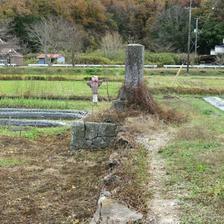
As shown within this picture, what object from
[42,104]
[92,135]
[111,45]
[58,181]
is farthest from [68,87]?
[111,45]

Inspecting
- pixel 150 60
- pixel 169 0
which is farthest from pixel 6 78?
pixel 169 0

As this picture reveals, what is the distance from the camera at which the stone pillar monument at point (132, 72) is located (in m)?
12.5

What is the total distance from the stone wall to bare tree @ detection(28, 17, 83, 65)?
1425 inches

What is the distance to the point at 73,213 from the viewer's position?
21.9 feet

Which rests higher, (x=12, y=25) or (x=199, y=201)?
(x=12, y=25)

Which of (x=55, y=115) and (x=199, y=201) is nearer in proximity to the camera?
(x=199, y=201)

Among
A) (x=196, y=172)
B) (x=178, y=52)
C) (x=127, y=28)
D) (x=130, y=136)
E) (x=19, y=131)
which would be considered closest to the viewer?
(x=196, y=172)

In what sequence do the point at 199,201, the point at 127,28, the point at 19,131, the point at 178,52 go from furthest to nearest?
the point at 127,28 → the point at 178,52 → the point at 19,131 → the point at 199,201

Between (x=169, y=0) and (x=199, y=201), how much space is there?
183ft

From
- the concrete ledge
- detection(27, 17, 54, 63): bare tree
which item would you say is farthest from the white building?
the concrete ledge

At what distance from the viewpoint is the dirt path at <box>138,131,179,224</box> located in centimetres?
529

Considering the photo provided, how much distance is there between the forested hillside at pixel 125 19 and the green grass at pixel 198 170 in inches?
1609

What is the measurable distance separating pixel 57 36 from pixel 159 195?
43812 millimetres

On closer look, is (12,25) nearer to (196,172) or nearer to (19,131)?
(19,131)
